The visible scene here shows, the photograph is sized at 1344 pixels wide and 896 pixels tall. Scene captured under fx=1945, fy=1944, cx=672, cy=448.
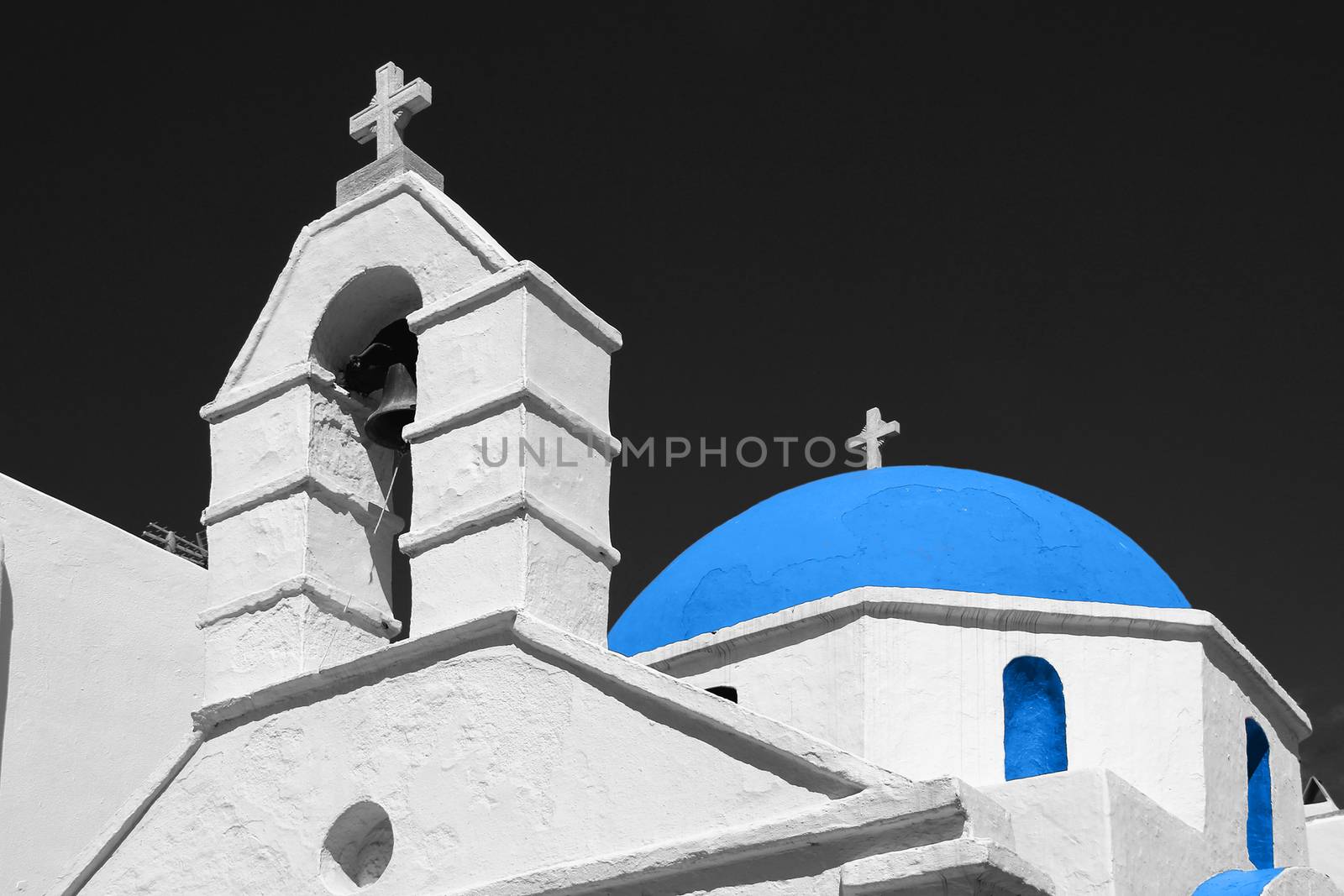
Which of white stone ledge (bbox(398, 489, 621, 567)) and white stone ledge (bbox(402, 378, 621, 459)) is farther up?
white stone ledge (bbox(402, 378, 621, 459))

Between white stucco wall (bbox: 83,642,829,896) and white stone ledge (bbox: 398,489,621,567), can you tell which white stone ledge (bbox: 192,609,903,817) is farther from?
white stone ledge (bbox: 398,489,621,567)

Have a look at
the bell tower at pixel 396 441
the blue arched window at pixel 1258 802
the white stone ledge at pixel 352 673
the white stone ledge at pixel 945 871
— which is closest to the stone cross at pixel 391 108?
the bell tower at pixel 396 441

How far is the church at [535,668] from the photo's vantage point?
6.45 meters

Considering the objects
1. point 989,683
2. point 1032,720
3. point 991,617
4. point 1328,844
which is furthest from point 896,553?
point 1328,844

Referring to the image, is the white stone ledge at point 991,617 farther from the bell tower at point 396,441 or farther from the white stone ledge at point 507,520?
the white stone ledge at point 507,520

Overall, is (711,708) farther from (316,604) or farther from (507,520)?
(316,604)

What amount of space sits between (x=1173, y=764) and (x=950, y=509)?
190cm

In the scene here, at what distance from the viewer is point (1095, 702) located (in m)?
10.2

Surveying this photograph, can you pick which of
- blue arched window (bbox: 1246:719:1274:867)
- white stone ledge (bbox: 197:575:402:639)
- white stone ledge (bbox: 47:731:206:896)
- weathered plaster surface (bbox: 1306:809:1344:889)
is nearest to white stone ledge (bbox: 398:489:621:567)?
white stone ledge (bbox: 197:575:402:639)

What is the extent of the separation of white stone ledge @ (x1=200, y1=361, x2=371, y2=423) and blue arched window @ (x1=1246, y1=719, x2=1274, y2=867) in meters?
5.45

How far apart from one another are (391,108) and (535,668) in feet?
9.03

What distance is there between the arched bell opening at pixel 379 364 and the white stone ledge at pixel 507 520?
737mm

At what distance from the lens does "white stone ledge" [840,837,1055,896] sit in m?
5.65

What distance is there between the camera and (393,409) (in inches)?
317
